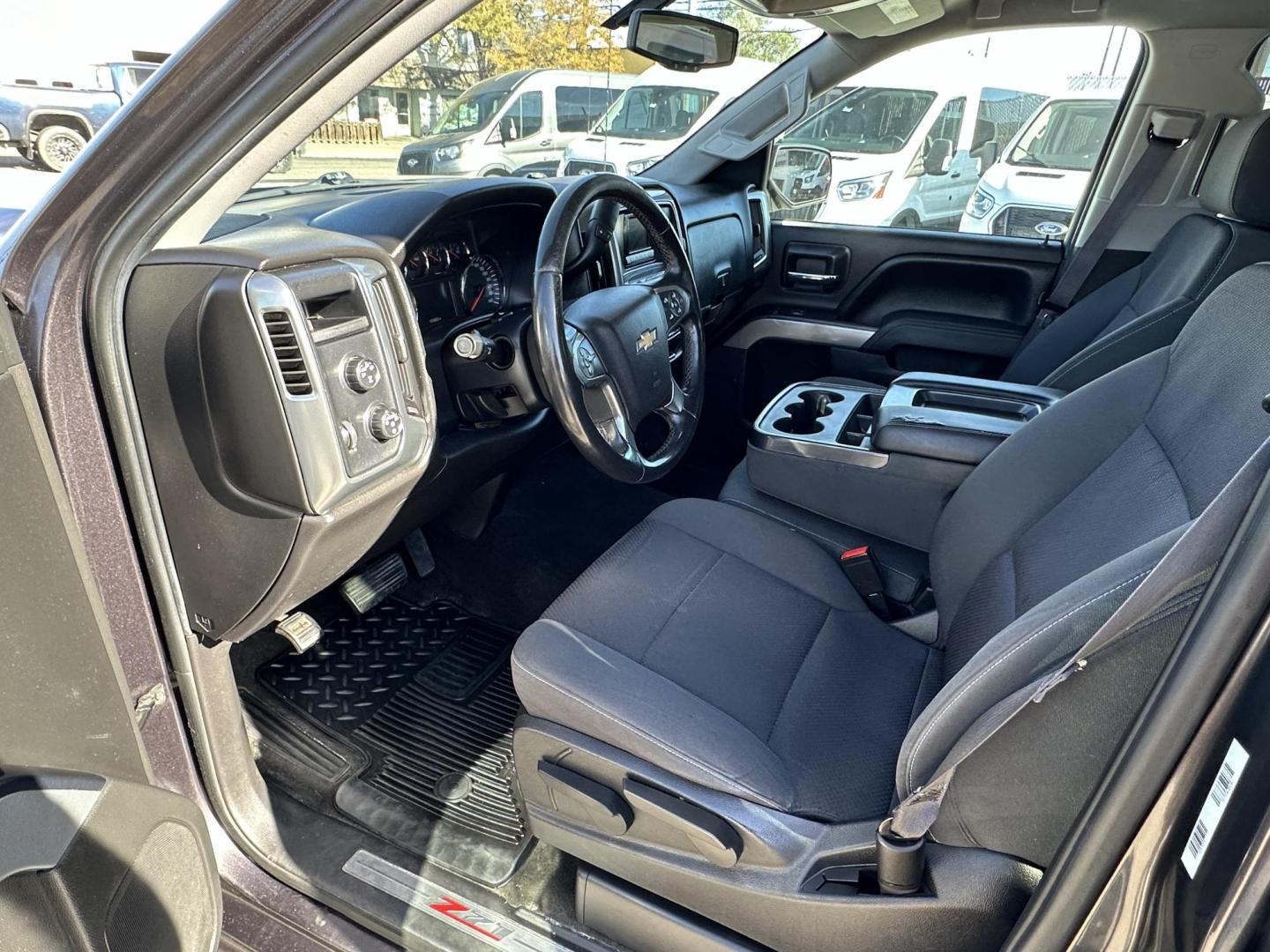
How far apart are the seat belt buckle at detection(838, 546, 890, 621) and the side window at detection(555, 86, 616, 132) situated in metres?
1.31

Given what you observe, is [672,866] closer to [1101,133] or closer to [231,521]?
[231,521]

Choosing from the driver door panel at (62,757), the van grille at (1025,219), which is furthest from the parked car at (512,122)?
the van grille at (1025,219)

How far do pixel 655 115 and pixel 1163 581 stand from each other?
2.17 m

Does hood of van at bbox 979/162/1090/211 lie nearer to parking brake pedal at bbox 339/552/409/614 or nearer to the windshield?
the windshield

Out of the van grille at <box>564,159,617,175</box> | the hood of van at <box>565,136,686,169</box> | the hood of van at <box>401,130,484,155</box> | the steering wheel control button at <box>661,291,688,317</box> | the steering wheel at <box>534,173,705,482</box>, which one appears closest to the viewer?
the steering wheel at <box>534,173,705,482</box>

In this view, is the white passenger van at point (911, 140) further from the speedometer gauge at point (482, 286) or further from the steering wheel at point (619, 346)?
the speedometer gauge at point (482, 286)

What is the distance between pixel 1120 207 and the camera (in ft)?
8.00

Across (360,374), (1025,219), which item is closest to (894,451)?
(360,374)

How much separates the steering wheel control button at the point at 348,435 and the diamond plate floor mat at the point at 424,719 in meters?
0.68

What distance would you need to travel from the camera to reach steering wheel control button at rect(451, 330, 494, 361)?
1.48 meters

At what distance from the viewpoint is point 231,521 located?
108cm

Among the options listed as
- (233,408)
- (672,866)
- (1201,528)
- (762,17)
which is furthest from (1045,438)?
(762,17)

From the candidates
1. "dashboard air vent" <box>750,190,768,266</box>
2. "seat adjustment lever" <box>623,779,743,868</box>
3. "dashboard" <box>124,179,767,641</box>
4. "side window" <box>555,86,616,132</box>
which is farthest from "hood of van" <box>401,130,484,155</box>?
"seat adjustment lever" <box>623,779,743,868</box>

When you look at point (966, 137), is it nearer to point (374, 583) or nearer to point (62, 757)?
point (374, 583)
